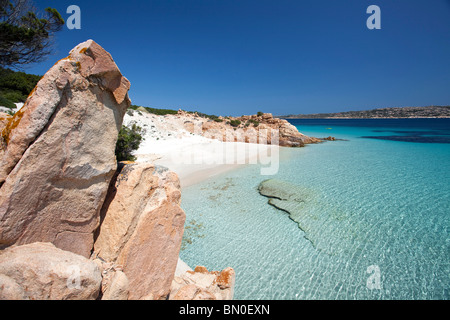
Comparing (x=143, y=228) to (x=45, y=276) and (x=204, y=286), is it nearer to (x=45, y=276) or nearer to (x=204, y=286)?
(x=45, y=276)

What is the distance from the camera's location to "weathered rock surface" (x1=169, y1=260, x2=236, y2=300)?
4.13 metres

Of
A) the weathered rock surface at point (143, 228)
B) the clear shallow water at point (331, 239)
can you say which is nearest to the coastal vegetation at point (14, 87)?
the clear shallow water at point (331, 239)

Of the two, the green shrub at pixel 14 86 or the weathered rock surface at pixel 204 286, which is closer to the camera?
the weathered rock surface at pixel 204 286

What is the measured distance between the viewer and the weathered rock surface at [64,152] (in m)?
2.94

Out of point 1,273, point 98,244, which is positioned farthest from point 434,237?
point 1,273

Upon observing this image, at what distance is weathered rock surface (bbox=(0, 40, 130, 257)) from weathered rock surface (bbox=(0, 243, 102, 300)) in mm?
581

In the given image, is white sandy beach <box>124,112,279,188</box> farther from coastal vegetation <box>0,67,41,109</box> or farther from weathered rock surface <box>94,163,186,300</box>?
weathered rock surface <box>94,163,186,300</box>

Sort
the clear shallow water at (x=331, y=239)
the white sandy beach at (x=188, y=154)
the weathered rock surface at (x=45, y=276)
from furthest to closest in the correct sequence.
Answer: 1. the white sandy beach at (x=188, y=154)
2. the clear shallow water at (x=331, y=239)
3. the weathered rock surface at (x=45, y=276)

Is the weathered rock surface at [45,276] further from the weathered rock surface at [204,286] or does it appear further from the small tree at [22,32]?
the small tree at [22,32]

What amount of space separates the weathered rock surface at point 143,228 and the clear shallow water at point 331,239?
304 cm

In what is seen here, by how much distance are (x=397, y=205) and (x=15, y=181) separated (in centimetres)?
1469

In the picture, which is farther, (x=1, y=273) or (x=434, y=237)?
(x=434, y=237)
